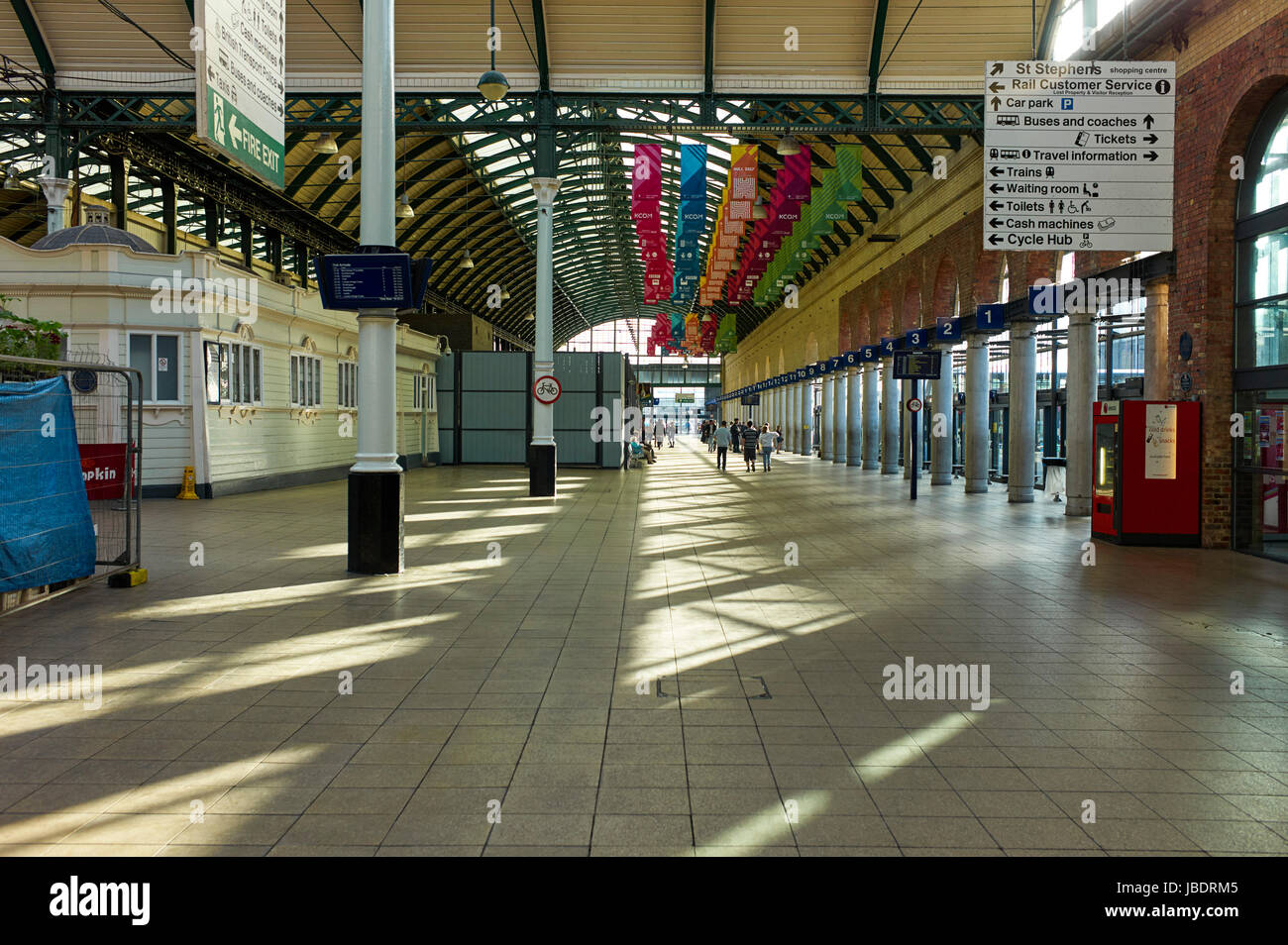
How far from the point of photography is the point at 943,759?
4824mm

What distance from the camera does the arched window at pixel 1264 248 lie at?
41.5ft

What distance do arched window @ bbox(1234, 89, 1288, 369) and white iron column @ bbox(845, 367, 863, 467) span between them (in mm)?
25886

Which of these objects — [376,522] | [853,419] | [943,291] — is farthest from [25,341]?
[853,419]

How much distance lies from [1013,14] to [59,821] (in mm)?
20791

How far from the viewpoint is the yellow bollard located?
19297 mm

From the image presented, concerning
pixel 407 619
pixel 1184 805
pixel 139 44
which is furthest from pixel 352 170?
pixel 1184 805

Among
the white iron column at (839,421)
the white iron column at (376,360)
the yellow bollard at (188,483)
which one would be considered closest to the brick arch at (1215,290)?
the white iron column at (376,360)

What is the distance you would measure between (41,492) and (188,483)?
37.9 ft

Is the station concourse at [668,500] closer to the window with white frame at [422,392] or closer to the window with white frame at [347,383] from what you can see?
the window with white frame at [347,383]

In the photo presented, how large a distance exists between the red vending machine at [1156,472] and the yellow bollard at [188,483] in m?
16.8

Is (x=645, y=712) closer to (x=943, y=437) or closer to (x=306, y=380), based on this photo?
Result: (x=306, y=380)

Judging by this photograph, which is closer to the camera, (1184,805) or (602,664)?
(1184,805)

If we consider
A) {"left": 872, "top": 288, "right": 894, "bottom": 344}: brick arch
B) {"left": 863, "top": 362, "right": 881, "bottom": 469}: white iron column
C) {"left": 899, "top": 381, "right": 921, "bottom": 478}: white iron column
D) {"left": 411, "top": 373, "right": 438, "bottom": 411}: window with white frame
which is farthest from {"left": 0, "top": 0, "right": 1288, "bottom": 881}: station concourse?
{"left": 411, "top": 373, "right": 438, "bottom": 411}: window with white frame

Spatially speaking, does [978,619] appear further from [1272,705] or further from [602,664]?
[602,664]
